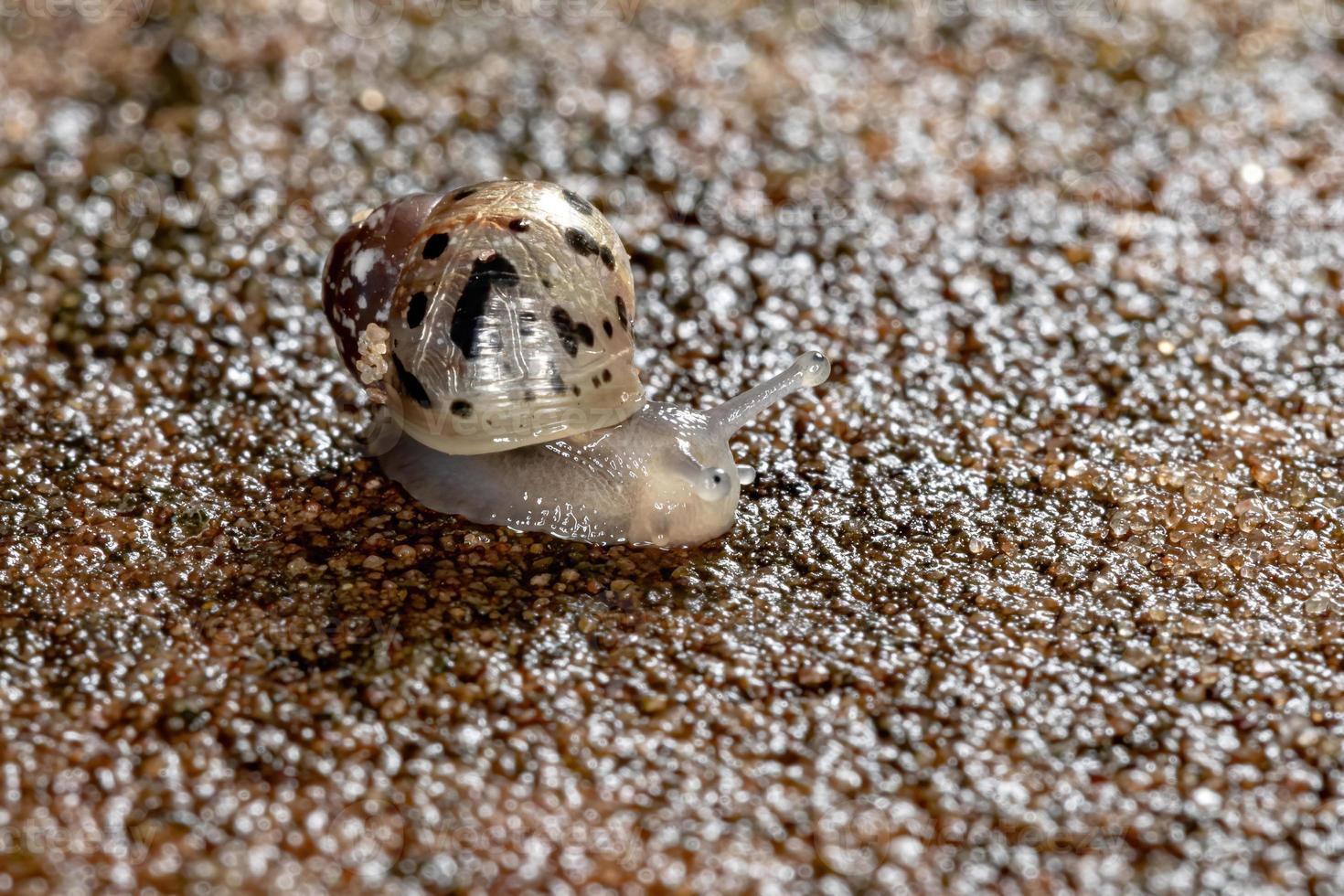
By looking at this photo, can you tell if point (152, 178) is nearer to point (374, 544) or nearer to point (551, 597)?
point (374, 544)

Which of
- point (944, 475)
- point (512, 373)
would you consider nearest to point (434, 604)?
point (512, 373)

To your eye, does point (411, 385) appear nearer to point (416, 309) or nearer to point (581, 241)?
point (416, 309)

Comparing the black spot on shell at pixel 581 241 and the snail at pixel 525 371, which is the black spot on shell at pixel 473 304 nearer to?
the snail at pixel 525 371

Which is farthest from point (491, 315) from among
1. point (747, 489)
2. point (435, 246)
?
point (747, 489)

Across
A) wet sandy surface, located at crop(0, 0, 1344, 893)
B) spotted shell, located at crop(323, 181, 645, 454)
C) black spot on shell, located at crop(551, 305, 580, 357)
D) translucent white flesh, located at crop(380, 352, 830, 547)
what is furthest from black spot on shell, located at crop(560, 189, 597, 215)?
wet sandy surface, located at crop(0, 0, 1344, 893)

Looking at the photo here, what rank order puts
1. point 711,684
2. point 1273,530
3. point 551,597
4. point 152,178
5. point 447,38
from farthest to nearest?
point 447,38 → point 152,178 → point 1273,530 → point 551,597 → point 711,684

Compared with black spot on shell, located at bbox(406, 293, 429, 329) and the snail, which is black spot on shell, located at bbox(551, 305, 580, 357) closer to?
the snail

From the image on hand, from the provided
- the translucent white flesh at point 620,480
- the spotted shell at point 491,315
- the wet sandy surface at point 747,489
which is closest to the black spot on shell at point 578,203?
the spotted shell at point 491,315
